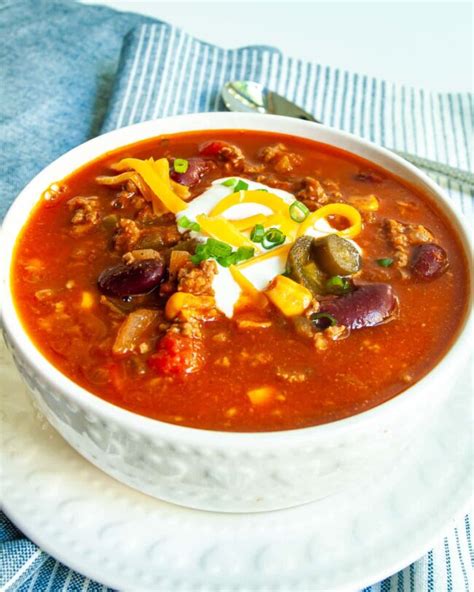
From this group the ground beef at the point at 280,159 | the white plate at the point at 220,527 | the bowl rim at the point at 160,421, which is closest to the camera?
the bowl rim at the point at 160,421

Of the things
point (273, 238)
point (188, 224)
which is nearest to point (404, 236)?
point (273, 238)

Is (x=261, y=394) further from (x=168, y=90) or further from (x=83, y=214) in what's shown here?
(x=168, y=90)

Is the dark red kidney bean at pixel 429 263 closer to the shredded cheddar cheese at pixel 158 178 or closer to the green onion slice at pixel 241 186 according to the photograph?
the green onion slice at pixel 241 186

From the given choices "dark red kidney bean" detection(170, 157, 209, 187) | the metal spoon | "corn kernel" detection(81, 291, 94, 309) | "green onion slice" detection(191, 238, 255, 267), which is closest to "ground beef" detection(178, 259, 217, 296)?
"green onion slice" detection(191, 238, 255, 267)

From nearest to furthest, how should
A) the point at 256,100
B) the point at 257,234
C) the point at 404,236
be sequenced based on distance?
the point at 257,234 < the point at 404,236 < the point at 256,100

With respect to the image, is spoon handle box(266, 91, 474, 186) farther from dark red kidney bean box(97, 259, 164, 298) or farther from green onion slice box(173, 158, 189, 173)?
dark red kidney bean box(97, 259, 164, 298)

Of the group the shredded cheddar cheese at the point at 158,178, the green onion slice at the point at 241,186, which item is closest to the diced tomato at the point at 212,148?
the shredded cheddar cheese at the point at 158,178
